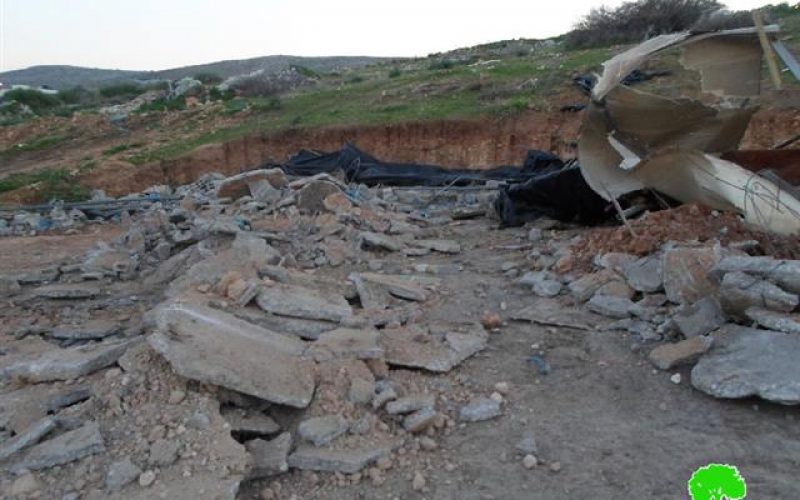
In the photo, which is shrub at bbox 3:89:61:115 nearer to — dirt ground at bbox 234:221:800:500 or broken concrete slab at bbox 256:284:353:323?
broken concrete slab at bbox 256:284:353:323

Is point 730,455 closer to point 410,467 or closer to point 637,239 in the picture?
point 410,467

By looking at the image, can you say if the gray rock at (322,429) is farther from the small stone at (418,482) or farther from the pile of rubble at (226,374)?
the small stone at (418,482)

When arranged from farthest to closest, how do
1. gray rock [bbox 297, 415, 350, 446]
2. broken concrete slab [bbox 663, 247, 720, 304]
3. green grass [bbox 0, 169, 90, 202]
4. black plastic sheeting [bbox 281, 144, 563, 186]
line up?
green grass [bbox 0, 169, 90, 202]
black plastic sheeting [bbox 281, 144, 563, 186]
broken concrete slab [bbox 663, 247, 720, 304]
gray rock [bbox 297, 415, 350, 446]

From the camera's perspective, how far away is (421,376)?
3842 mm

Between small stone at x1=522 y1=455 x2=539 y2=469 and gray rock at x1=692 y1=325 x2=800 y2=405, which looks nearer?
small stone at x1=522 y1=455 x2=539 y2=469

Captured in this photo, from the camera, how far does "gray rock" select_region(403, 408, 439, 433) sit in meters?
3.26

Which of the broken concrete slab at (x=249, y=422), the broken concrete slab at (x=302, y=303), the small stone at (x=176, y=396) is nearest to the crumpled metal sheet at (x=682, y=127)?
the broken concrete slab at (x=302, y=303)

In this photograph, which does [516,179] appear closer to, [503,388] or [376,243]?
[376,243]

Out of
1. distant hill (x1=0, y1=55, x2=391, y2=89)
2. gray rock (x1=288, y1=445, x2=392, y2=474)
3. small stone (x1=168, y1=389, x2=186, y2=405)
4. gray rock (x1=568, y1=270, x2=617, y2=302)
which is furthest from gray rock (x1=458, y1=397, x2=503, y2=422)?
distant hill (x1=0, y1=55, x2=391, y2=89)

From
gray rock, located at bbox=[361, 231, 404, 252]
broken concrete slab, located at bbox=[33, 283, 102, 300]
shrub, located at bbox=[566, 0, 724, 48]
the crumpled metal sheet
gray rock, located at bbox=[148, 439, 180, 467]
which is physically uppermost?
shrub, located at bbox=[566, 0, 724, 48]

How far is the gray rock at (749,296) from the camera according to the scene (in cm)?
368

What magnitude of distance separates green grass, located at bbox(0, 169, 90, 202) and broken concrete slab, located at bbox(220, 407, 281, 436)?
1225 cm

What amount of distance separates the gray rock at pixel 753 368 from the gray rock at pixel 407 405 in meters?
1.46

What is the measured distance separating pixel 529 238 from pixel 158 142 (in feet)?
45.5
